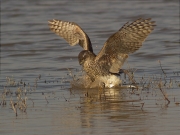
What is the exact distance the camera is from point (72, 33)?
9.97 m

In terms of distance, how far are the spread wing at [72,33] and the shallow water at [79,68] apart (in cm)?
56

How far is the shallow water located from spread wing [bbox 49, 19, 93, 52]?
0.56m

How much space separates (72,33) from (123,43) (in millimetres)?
A: 1292

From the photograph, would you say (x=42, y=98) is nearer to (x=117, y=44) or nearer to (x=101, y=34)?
(x=117, y=44)

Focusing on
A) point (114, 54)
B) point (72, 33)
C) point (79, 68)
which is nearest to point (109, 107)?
point (114, 54)

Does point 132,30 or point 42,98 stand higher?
point 132,30

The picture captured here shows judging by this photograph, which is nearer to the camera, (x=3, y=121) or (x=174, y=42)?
(x=3, y=121)

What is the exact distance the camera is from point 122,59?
358 inches

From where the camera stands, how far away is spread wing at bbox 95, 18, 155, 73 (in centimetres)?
886

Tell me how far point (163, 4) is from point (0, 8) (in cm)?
489

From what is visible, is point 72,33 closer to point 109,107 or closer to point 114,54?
point 114,54

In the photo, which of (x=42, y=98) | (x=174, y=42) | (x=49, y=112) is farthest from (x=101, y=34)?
(x=49, y=112)

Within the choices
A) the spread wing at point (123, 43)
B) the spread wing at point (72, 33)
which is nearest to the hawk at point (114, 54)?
the spread wing at point (123, 43)

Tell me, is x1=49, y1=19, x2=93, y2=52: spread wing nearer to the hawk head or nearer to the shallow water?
the hawk head
